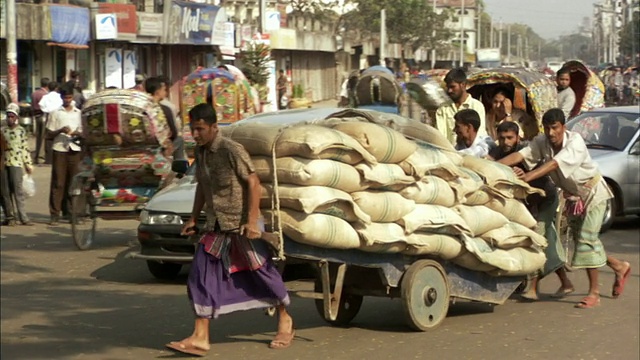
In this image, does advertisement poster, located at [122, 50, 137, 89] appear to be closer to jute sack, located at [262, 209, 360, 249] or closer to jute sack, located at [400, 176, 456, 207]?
jute sack, located at [400, 176, 456, 207]

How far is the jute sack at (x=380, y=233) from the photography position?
300 inches

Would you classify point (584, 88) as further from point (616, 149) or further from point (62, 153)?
point (62, 153)

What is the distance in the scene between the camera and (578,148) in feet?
30.1

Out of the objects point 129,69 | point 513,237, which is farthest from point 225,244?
point 129,69

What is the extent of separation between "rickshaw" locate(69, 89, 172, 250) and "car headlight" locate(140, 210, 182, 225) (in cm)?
182

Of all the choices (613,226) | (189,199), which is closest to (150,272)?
(189,199)

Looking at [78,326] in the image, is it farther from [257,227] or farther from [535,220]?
[535,220]

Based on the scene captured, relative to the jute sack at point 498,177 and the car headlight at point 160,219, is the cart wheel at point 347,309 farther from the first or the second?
the car headlight at point 160,219

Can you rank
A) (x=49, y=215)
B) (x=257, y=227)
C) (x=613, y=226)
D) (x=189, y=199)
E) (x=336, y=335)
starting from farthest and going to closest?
(x=49, y=215) → (x=613, y=226) → (x=189, y=199) → (x=336, y=335) → (x=257, y=227)

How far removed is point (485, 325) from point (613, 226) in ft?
24.0

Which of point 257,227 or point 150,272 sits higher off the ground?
point 257,227

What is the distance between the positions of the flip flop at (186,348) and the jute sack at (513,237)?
Answer: 2423 millimetres

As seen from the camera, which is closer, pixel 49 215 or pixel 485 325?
pixel 485 325

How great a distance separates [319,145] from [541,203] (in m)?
2.91
